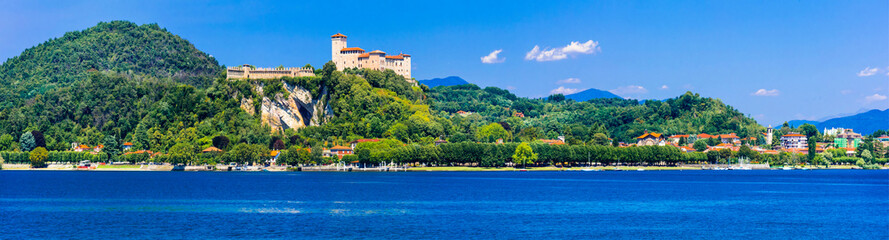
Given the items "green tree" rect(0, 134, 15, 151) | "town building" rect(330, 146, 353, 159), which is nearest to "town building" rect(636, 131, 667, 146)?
"town building" rect(330, 146, 353, 159)

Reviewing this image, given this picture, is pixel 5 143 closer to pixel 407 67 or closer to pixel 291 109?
pixel 291 109

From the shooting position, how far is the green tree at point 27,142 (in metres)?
126

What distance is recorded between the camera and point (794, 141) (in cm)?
17725

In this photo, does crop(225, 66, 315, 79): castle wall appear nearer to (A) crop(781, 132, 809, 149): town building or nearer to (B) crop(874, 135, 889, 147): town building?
(A) crop(781, 132, 809, 149): town building

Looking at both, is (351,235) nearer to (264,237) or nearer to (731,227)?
(264,237)

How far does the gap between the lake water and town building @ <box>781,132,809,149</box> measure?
10503cm

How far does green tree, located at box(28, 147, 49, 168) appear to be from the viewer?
121625 mm

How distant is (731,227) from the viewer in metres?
44.0

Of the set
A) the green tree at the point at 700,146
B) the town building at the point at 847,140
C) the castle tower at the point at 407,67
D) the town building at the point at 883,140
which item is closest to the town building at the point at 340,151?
the castle tower at the point at 407,67

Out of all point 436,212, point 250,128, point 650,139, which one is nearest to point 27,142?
point 250,128

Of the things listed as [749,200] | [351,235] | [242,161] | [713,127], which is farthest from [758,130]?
[351,235]

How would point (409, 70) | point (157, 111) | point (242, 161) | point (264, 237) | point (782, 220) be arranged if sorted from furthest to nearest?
point (409, 70)
point (157, 111)
point (242, 161)
point (782, 220)
point (264, 237)

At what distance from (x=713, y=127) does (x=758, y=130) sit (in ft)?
45.2

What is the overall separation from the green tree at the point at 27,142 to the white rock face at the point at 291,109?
1239 inches
